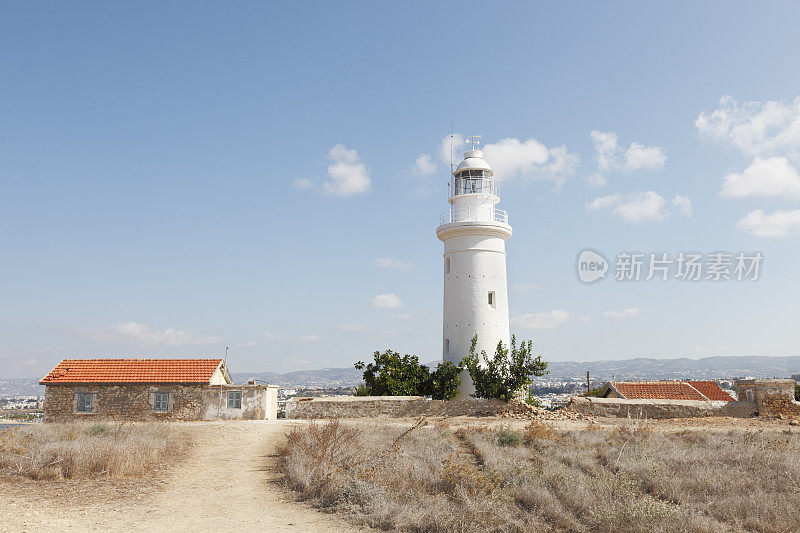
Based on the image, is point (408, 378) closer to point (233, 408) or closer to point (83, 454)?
point (233, 408)

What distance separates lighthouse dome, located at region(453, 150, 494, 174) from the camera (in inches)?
1056

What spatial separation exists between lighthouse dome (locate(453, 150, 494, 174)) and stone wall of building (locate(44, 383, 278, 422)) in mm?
14300

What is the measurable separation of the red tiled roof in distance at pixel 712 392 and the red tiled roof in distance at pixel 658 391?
1.70 m

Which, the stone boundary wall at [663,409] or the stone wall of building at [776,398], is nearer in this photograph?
the stone wall of building at [776,398]

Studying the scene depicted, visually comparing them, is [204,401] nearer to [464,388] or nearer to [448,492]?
[464,388]

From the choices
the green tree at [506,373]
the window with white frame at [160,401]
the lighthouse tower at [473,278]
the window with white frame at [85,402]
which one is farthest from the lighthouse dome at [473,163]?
the window with white frame at [85,402]

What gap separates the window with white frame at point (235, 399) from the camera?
22.3m

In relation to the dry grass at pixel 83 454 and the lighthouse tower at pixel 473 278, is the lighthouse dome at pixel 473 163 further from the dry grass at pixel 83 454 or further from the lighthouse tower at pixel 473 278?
the dry grass at pixel 83 454

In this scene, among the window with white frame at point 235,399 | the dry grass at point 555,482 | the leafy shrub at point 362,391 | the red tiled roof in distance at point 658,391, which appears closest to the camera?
the dry grass at point 555,482

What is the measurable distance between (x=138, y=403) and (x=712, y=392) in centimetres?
2951

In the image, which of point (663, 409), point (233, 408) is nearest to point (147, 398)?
point (233, 408)

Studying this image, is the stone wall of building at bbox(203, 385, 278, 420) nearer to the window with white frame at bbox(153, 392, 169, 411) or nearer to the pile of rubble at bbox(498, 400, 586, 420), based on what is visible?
the window with white frame at bbox(153, 392, 169, 411)

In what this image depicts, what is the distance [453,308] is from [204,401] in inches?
441

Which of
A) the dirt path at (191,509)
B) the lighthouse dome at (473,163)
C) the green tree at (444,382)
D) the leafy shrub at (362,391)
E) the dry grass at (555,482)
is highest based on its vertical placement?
the lighthouse dome at (473,163)
